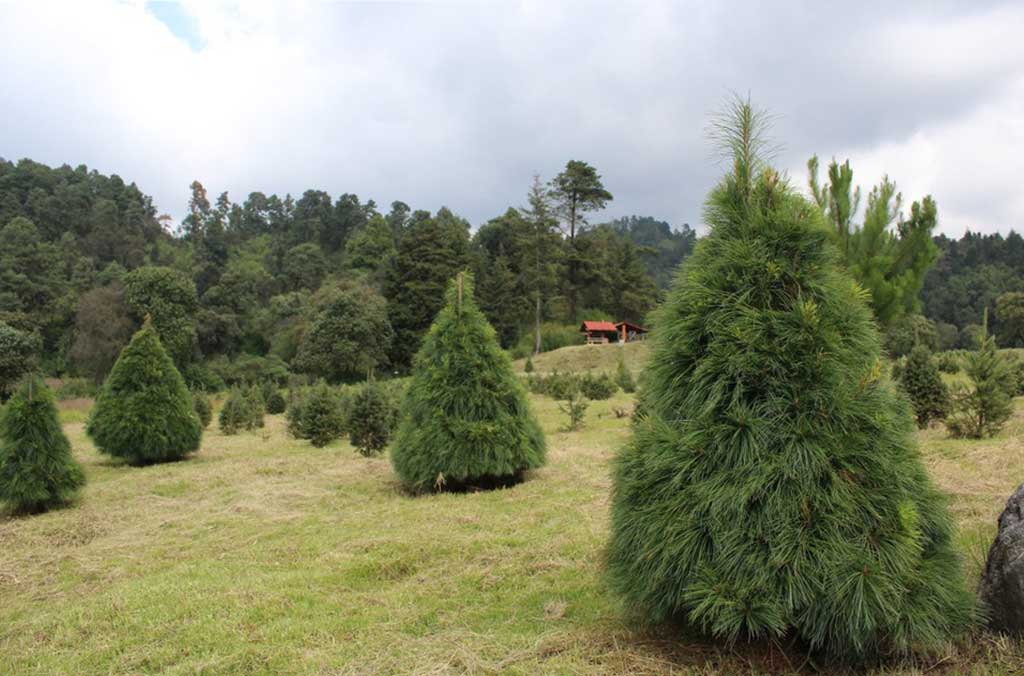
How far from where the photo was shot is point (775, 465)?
3.14 meters

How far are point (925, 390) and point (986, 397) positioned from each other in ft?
6.20

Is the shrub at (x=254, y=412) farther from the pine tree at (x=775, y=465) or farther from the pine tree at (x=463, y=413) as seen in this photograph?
the pine tree at (x=775, y=465)

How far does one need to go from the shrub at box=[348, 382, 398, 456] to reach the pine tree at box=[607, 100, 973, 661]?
31.1ft

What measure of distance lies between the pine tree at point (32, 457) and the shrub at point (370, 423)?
15.7 feet

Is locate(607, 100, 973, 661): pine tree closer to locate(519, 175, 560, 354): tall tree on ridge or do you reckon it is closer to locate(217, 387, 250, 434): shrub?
locate(217, 387, 250, 434): shrub

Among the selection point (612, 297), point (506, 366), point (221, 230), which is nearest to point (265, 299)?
point (221, 230)

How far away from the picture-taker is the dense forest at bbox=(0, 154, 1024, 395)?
38719 mm

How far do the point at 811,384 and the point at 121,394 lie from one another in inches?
484

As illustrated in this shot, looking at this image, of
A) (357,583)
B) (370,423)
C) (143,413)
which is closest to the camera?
(357,583)

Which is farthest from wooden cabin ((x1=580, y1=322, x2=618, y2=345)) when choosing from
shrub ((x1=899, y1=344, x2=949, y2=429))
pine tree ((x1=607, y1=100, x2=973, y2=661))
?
pine tree ((x1=607, y1=100, x2=973, y2=661))

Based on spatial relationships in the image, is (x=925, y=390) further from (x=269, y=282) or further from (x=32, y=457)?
(x=269, y=282)

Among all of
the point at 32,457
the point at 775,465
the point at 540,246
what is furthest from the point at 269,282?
the point at 775,465

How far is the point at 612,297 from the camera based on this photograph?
5659 centimetres

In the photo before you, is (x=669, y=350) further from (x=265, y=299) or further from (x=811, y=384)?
(x=265, y=299)
